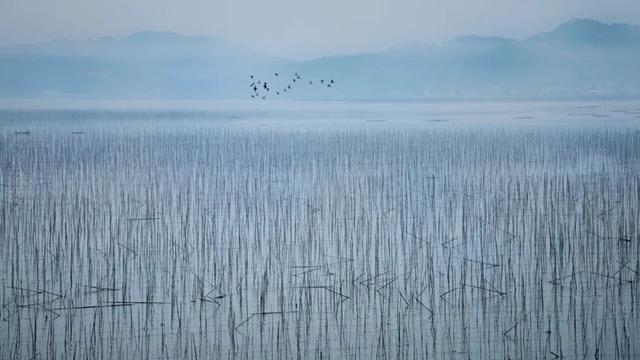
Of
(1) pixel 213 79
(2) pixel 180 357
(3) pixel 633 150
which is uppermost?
(1) pixel 213 79

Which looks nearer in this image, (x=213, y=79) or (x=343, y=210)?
(x=343, y=210)

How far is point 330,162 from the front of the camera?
254 inches

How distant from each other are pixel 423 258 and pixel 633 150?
4.46 m

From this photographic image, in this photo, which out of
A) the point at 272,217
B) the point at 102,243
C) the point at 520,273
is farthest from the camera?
the point at 272,217

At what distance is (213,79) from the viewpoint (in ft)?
51.9

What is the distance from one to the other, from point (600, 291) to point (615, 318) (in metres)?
0.27

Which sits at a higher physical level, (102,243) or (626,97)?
(626,97)

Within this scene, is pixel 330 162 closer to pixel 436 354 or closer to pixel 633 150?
pixel 633 150

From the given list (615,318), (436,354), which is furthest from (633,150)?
(436,354)

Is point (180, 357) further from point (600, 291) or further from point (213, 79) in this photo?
point (213, 79)

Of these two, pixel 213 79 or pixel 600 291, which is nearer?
pixel 600 291

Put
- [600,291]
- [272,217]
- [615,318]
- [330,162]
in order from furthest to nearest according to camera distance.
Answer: [330,162] → [272,217] → [600,291] → [615,318]

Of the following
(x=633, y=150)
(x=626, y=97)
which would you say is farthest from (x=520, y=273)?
(x=626, y=97)

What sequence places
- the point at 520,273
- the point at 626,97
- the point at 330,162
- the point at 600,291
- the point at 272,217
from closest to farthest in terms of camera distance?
the point at 600,291 → the point at 520,273 → the point at 272,217 → the point at 330,162 → the point at 626,97
